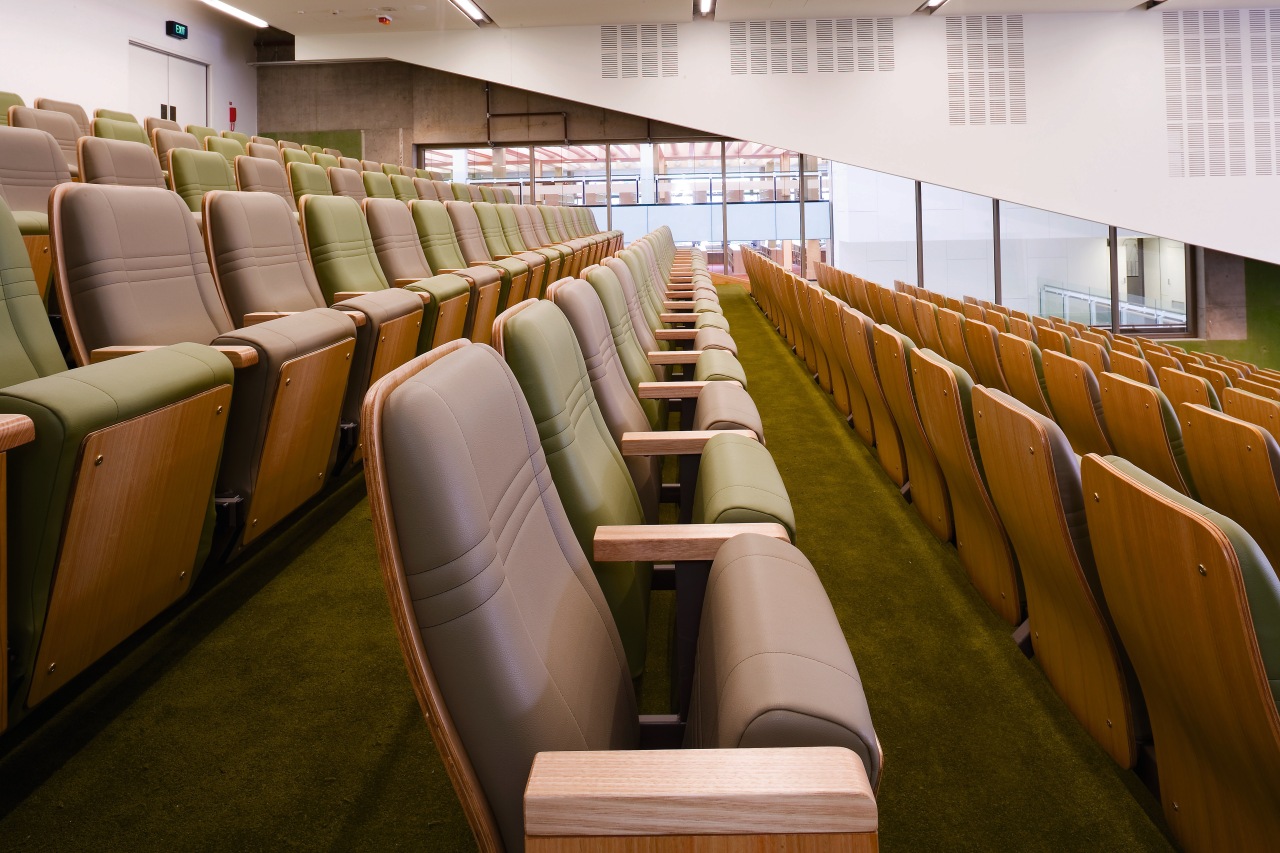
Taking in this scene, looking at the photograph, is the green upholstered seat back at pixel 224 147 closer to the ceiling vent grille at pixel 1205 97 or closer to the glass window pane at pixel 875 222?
the glass window pane at pixel 875 222

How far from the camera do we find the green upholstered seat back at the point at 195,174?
1771mm

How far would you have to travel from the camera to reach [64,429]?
55 centimetres

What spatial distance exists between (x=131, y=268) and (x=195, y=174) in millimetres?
985

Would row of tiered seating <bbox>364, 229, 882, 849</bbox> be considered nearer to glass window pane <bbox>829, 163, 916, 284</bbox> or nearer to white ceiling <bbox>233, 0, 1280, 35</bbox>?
white ceiling <bbox>233, 0, 1280, 35</bbox>

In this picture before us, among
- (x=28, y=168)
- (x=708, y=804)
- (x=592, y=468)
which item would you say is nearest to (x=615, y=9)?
(x=28, y=168)

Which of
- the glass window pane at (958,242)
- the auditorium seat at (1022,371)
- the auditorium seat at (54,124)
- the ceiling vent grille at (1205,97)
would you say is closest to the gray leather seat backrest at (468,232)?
the auditorium seat at (54,124)

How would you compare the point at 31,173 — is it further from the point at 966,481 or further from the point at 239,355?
the point at 966,481

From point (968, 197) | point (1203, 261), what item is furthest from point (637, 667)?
point (1203, 261)

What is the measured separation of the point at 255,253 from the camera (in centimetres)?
122

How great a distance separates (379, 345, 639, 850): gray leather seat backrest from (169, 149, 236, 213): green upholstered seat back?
1561mm

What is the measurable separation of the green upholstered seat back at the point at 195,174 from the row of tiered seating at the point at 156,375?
6.5 inches

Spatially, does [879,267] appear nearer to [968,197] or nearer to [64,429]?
[968,197]

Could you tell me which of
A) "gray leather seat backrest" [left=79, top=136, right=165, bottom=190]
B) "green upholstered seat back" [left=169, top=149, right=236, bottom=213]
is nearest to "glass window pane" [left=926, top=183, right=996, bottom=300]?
"green upholstered seat back" [left=169, top=149, right=236, bottom=213]

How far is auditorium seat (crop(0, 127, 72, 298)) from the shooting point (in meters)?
1.20
